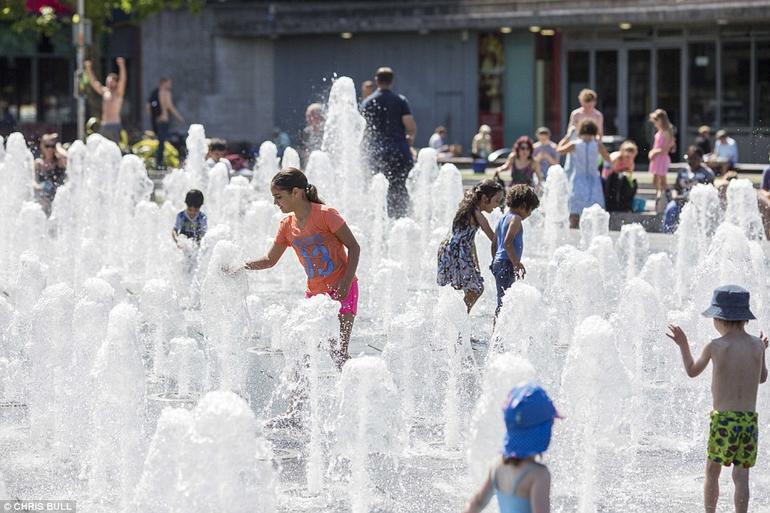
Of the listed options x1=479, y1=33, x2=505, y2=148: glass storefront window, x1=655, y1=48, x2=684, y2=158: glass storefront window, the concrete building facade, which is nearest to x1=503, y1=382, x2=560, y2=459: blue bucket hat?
the concrete building facade

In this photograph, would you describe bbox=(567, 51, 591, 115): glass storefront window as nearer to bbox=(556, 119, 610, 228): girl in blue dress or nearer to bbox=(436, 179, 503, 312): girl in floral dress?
bbox=(556, 119, 610, 228): girl in blue dress

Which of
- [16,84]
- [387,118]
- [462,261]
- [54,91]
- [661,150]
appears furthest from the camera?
[54,91]

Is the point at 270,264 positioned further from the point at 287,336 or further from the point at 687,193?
the point at 687,193

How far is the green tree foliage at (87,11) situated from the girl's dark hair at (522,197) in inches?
867

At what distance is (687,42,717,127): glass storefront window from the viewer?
29.6 meters

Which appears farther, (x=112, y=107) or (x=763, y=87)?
(x=763, y=87)

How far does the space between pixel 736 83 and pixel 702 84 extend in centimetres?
70

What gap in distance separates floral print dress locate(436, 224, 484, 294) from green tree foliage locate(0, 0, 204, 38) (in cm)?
2166

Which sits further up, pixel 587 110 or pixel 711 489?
pixel 587 110

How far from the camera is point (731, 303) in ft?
19.7

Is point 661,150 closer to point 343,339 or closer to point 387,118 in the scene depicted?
point 387,118

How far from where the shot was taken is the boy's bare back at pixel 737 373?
599cm

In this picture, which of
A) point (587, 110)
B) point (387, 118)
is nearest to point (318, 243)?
point (387, 118)

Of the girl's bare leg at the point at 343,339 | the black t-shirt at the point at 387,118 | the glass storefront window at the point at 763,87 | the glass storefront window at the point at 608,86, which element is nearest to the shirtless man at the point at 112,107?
the black t-shirt at the point at 387,118
